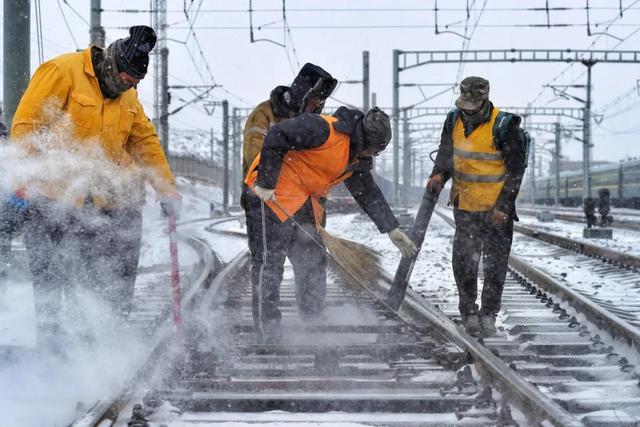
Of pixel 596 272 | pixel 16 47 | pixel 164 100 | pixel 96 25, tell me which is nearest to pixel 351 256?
pixel 16 47

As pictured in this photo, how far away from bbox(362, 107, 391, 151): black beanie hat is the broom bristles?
896 mm

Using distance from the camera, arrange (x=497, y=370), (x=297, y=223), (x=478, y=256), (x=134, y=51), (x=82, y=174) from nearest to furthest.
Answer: (x=497, y=370) < (x=134, y=51) < (x=82, y=174) < (x=297, y=223) < (x=478, y=256)

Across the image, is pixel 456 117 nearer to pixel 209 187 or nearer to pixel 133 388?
pixel 133 388

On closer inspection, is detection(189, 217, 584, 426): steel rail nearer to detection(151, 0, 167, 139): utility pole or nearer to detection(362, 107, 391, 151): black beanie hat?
detection(362, 107, 391, 151): black beanie hat

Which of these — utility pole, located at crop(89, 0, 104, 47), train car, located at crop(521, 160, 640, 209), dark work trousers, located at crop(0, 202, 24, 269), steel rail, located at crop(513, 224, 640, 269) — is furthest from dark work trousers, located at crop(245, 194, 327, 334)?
train car, located at crop(521, 160, 640, 209)

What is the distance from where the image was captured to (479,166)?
16.4ft

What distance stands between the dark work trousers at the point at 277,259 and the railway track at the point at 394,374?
0.49 ft

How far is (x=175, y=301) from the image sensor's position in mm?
4277

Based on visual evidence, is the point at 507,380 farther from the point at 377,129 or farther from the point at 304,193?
the point at 304,193

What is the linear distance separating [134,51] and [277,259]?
1.57m

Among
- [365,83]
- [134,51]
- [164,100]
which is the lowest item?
[134,51]

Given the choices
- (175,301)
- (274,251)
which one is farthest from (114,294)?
(274,251)

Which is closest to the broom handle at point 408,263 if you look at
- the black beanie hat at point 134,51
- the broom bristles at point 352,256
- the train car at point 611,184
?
the broom bristles at point 352,256

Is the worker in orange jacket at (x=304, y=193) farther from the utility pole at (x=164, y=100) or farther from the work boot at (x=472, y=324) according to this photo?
the utility pole at (x=164, y=100)
